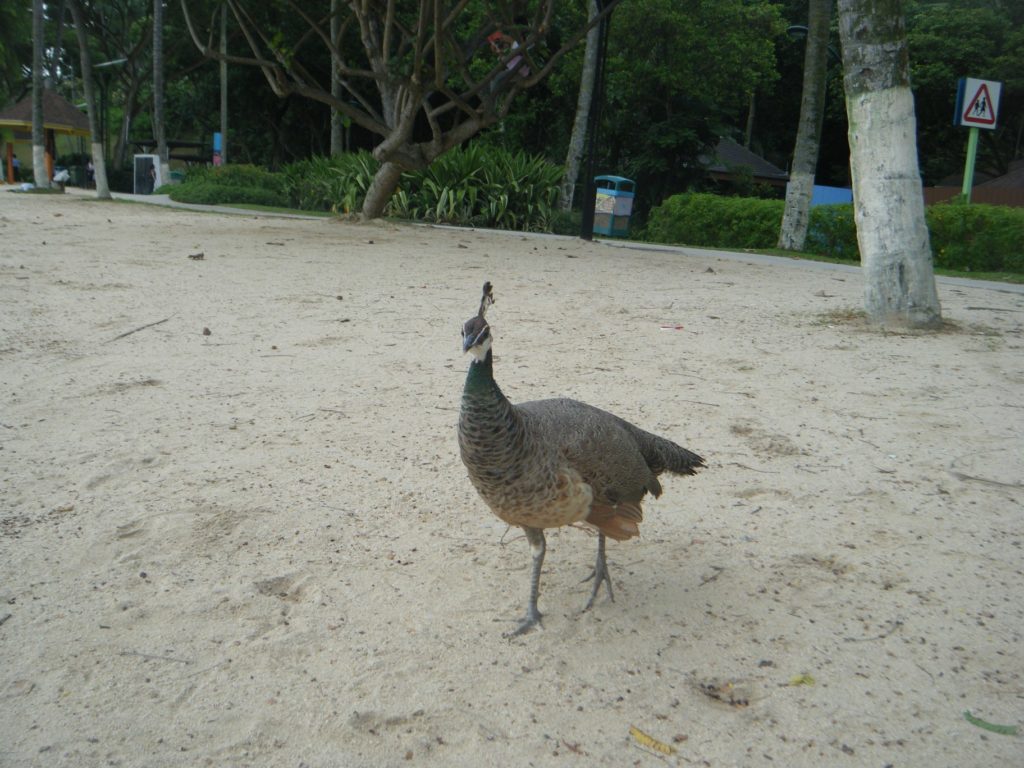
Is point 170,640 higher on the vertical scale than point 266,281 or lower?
lower

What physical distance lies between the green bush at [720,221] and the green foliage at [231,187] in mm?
10937

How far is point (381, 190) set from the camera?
16.8 metres

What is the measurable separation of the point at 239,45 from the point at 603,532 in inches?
1441

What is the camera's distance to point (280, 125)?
38188mm

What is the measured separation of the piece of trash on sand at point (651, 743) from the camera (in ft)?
8.80

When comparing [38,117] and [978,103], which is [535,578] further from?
[38,117]

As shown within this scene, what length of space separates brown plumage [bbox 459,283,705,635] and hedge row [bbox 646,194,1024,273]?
1314 cm

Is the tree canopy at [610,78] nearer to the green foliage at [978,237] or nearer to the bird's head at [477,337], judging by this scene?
the green foliage at [978,237]

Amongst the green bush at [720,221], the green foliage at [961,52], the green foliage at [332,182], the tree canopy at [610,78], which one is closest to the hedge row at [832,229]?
the green bush at [720,221]

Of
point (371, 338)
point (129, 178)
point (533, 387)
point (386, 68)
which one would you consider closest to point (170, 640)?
point (533, 387)

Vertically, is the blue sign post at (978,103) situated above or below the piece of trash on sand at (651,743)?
above

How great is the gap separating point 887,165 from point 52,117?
41.4 meters

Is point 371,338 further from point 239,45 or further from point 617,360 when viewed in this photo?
point 239,45

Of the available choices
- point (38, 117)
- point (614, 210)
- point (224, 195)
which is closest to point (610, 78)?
point (614, 210)
